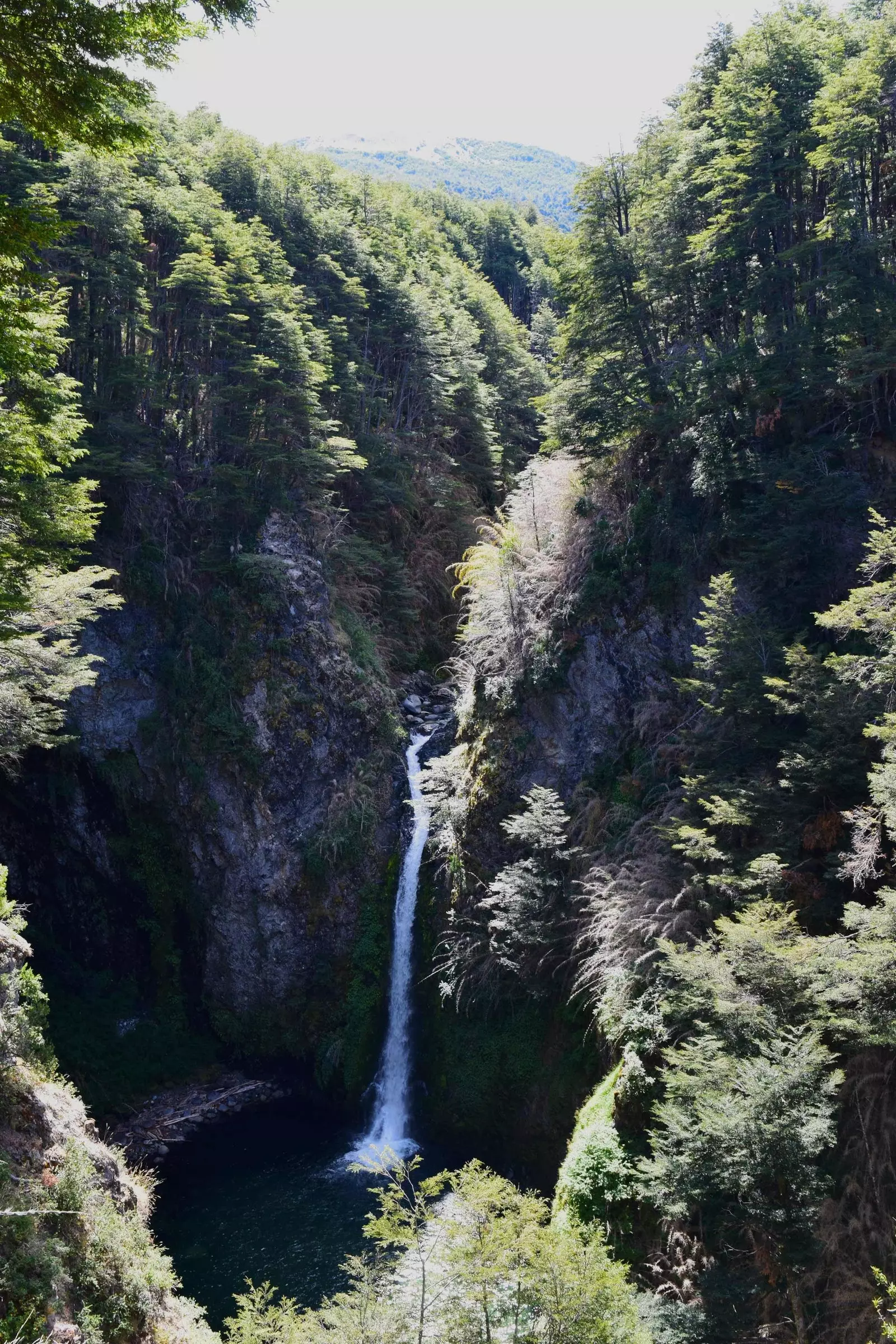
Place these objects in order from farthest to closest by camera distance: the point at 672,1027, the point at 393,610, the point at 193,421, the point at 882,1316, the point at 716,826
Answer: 1. the point at 393,610
2. the point at 193,421
3. the point at 716,826
4. the point at 672,1027
5. the point at 882,1316

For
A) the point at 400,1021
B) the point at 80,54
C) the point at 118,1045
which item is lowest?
the point at 118,1045

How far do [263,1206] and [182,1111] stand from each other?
3902mm

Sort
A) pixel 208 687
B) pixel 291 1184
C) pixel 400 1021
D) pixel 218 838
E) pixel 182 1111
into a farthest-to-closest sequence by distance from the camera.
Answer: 1. pixel 208 687
2. pixel 218 838
3. pixel 400 1021
4. pixel 182 1111
5. pixel 291 1184

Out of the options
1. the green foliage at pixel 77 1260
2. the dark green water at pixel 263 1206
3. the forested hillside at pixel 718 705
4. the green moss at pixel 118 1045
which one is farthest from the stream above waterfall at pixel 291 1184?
the green foliage at pixel 77 1260

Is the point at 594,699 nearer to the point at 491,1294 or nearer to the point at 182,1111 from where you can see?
the point at 491,1294

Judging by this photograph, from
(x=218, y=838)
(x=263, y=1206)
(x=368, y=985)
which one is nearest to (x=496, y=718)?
(x=368, y=985)

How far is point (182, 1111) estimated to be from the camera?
65.6 feet

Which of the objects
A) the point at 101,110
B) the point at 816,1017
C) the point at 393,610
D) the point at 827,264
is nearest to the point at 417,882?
the point at 393,610

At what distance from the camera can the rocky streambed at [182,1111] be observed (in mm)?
18688

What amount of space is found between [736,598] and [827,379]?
184 inches

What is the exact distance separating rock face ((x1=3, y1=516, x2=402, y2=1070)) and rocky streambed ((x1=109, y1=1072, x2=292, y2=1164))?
1.09 metres

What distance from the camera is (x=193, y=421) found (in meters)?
25.0

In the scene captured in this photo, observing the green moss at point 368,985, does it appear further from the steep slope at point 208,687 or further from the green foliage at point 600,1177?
the green foliage at point 600,1177

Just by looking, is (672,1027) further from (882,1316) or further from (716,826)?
(882,1316)
